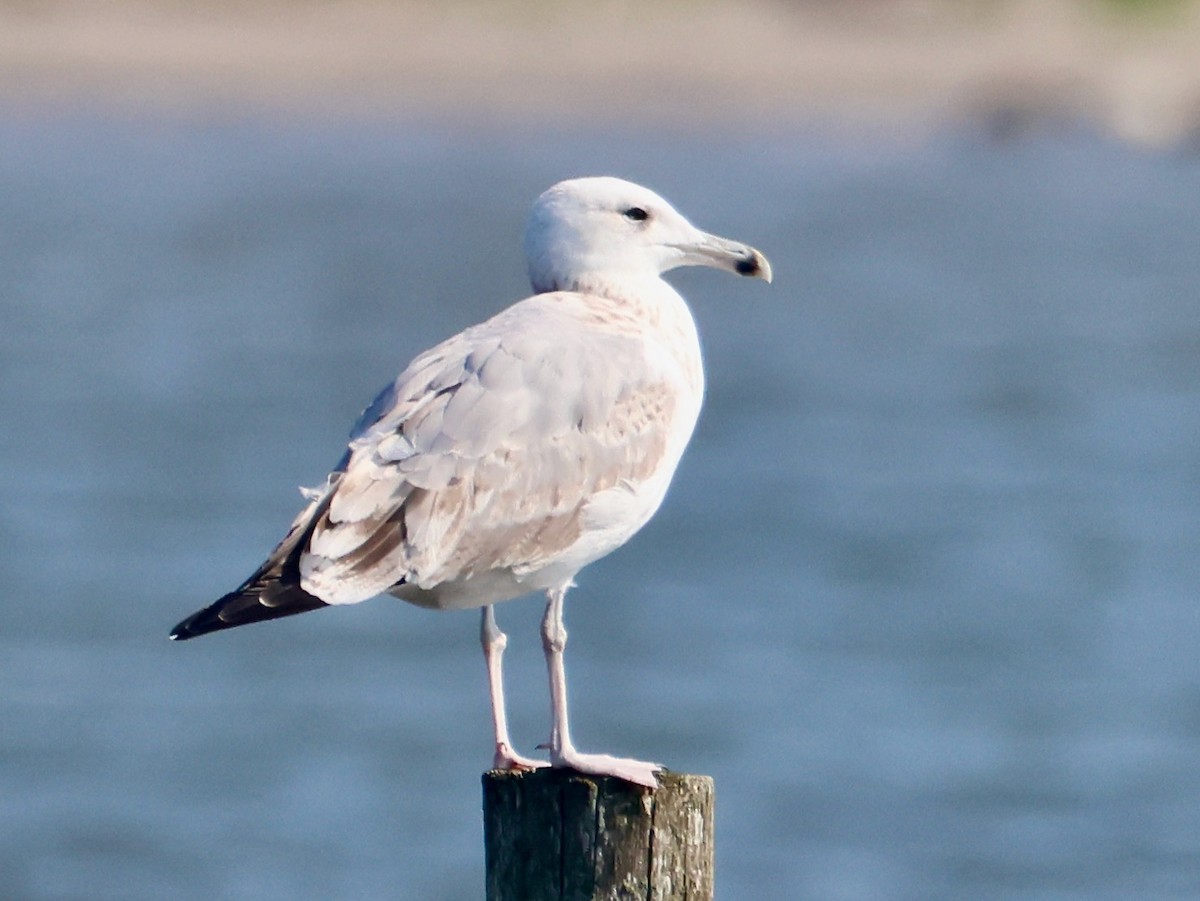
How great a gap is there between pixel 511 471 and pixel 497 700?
62 cm

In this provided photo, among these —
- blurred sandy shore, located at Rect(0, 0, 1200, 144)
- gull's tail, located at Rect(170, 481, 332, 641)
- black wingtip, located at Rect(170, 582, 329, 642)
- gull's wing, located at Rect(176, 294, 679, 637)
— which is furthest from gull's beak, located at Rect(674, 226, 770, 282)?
blurred sandy shore, located at Rect(0, 0, 1200, 144)

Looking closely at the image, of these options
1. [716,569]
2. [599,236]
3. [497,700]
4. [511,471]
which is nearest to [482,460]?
[511,471]

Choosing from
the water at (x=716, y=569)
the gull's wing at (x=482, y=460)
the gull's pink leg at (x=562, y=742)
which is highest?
the water at (x=716, y=569)

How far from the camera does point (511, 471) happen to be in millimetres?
6500

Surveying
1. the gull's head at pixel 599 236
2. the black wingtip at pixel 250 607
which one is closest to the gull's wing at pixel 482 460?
the black wingtip at pixel 250 607

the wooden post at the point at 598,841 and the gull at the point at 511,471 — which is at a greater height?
the gull at the point at 511,471

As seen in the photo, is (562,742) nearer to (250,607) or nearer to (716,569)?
(250,607)

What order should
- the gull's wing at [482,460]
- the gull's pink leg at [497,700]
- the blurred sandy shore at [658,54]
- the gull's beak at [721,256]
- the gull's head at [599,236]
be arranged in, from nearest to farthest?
the gull's wing at [482,460]
the gull's pink leg at [497,700]
the gull's head at [599,236]
the gull's beak at [721,256]
the blurred sandy shore at [658,54]

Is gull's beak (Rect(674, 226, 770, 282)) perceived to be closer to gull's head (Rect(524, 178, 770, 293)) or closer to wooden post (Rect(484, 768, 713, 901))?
gull's head (Rect(524, 178, 770, 293))

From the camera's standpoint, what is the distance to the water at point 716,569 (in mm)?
14242

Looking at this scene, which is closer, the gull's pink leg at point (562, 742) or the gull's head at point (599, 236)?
the gull's pink leg at point (562, 742)

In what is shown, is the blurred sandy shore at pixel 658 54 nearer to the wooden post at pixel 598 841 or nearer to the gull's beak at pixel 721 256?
the gull's beak at pixel 721 256

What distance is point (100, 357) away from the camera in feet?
85.7

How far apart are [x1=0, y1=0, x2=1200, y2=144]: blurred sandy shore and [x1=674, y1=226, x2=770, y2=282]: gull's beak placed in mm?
30698
